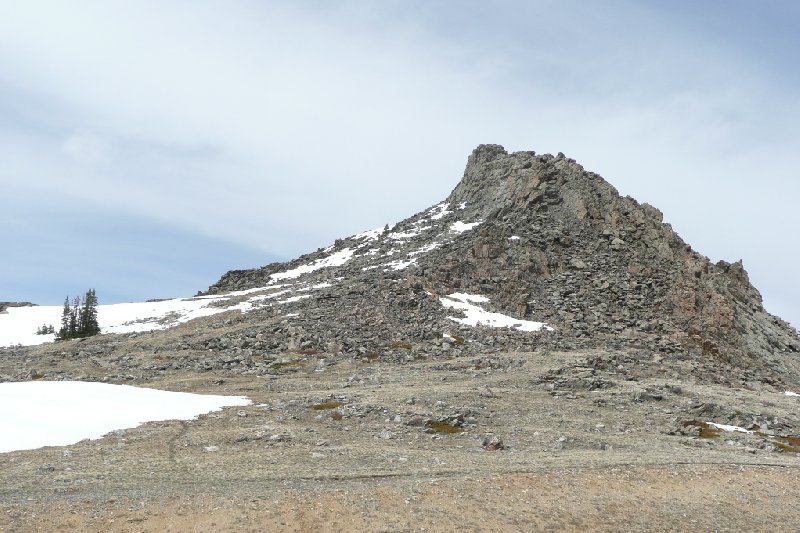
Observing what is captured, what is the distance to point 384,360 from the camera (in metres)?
67.0

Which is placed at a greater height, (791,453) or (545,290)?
(545,290)

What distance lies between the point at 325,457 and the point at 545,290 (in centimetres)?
6361

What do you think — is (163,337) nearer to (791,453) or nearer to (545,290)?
(545,290)

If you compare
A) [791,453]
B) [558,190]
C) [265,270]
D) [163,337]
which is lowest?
[791,453]

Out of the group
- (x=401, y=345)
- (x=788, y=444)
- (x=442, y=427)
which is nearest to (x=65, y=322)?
(x=401, y=345)

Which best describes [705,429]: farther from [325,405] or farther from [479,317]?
[479,317]

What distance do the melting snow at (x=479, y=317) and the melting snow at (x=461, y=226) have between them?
100ft

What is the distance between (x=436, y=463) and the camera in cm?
3066

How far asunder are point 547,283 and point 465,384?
135 feet

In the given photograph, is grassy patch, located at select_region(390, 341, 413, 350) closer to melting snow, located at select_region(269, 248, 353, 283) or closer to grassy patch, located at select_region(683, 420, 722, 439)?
grassy patch, located at select_region(683, 420, 722, 439)

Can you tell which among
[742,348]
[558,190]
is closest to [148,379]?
[742,348]

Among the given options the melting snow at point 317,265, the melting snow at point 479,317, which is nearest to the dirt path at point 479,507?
the melting snow at point 479,317

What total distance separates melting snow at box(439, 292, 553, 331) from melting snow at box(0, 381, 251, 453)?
37.5m

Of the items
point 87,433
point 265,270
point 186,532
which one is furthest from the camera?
point 265,270
